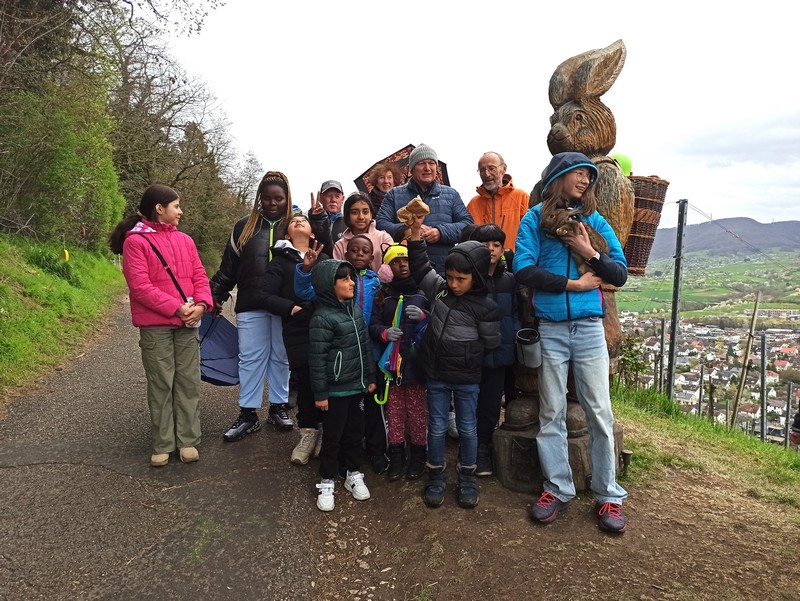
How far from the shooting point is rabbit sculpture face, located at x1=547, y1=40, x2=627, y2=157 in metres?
3.35

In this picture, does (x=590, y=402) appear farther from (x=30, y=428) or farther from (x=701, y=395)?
(x=701, y=395)

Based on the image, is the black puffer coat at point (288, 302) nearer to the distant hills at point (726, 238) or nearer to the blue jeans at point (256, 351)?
the blue jeans at point (256, 351)

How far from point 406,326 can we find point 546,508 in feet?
4.50

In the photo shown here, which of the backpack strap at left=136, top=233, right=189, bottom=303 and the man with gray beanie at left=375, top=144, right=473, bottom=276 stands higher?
the man with gray beanie at left=375, top=144, right=473, bottom=276

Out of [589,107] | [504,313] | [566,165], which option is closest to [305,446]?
[504,313]

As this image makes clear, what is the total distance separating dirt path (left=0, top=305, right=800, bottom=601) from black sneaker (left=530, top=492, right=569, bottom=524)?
0.05 metres

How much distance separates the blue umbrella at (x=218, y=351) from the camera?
14.1ft

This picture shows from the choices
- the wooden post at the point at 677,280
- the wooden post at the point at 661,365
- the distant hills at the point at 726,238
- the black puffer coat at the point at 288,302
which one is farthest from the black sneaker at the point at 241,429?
the wooden post at the point at 661,365

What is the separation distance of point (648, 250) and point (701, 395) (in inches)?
221

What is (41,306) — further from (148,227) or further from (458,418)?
(458,418)

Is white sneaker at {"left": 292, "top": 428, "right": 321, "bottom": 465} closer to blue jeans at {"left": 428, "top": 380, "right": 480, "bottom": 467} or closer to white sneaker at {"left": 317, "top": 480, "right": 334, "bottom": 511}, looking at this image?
white sneaker at {"left": 317, "top": 480, "right": 334, "bottom": 511}

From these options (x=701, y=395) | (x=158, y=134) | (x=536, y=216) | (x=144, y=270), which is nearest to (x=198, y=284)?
(x=144, y=270)

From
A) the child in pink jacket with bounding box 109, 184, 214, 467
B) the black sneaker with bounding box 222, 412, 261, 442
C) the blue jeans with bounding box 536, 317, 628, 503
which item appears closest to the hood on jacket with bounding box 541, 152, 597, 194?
the blue jeans with bounding box 536, 317, 628, 503

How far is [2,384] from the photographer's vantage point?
16.4 ft
